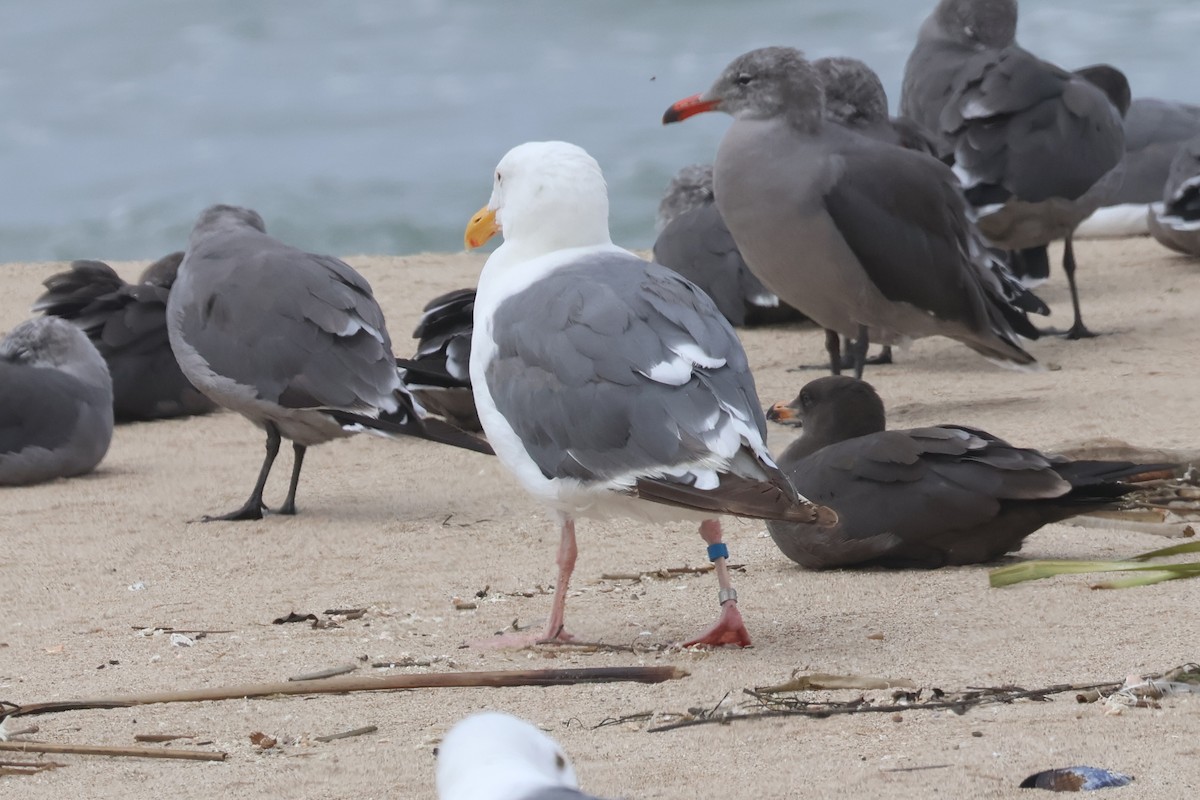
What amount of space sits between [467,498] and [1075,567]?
3.18 metres

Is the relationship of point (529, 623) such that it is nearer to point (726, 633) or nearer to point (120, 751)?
point (726, 633)

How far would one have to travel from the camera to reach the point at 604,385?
4.33m

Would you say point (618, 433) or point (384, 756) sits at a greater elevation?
point (618, 433)

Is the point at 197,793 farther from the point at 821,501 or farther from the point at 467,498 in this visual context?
the point at 467,498

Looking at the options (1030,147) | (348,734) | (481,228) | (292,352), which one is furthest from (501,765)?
(1030,147)

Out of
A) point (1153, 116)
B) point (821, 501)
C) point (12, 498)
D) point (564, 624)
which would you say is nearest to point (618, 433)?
point (564, 624)

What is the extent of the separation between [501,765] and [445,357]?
5.98m

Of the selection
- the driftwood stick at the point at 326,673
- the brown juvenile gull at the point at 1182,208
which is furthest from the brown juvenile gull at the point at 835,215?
the driftwood stick at the point at 326,673

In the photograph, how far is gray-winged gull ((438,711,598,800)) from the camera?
203 cm

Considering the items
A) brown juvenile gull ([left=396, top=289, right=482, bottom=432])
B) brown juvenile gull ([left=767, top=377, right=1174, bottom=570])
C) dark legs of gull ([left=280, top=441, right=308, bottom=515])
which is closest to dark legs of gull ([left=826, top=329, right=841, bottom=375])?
brown juvenile gull ([left=396, top=289, right=482, bottom=432])

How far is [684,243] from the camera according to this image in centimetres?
1102

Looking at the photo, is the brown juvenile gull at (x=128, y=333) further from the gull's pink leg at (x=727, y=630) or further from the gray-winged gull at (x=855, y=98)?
the gull's pink leg at (x=727, y=630)

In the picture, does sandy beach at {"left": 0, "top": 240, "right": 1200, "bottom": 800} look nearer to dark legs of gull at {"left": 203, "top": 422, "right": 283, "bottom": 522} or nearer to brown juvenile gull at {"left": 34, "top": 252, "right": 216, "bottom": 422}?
dark legs of gull at {"left": 203, "top": 422, "right": 283, "bottom": 522}

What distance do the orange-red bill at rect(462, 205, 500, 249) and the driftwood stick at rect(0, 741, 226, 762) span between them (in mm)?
2063
